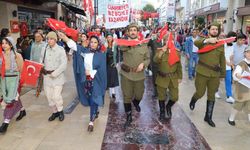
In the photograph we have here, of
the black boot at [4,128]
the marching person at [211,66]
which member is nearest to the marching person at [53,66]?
the black boot at [4,128]

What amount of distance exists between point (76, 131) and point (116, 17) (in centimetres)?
497

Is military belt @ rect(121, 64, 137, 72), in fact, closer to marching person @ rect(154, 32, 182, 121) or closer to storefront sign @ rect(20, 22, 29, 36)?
marching person @ rect(154, 32, 182, 121)

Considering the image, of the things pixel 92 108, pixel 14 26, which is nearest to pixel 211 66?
pixel 92 108

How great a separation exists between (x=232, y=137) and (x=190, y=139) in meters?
0.72

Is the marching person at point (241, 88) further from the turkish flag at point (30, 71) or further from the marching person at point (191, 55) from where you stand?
the marching person at point (191, 55)

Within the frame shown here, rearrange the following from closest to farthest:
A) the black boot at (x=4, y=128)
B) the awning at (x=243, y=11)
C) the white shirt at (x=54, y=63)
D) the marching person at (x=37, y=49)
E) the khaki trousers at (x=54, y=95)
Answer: the black boot at (x=4, y=128)
the white shirt at (x=54, y=63)
the khaki trousers at (x=54, y=95)
the marching person at (x=37, y=49)
the awning at (x=243, y=11)

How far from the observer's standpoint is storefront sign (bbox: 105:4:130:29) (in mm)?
8773

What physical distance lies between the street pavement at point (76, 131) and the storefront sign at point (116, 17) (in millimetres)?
3207

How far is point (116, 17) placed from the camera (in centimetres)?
883

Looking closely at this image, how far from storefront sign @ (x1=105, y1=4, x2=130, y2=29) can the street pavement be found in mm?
3207

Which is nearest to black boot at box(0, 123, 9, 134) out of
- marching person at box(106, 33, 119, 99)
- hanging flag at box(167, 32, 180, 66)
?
marching person at box(106, 33, 119, 99)

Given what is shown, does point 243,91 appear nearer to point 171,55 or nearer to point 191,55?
point 171,55

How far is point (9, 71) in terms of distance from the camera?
4727 millimetres

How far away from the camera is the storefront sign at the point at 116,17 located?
877cm
